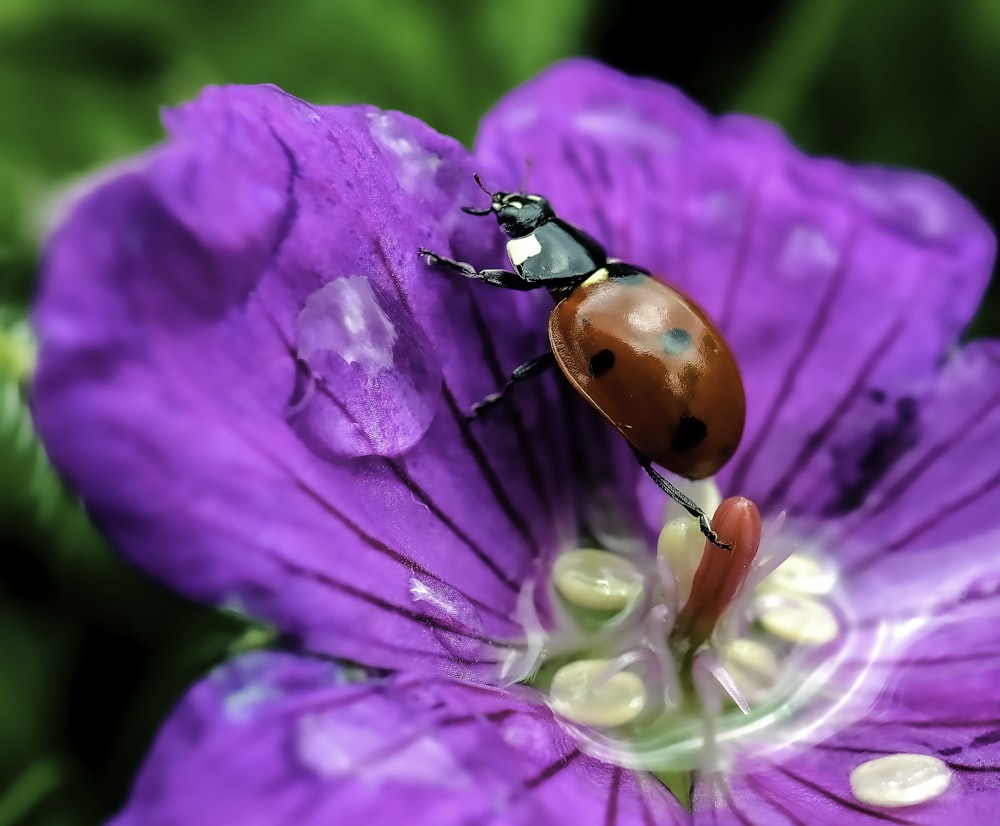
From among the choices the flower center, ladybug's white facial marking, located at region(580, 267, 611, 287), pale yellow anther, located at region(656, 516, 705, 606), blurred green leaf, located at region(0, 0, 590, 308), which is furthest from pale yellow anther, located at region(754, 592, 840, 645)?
blurred green leaf, located at region(0, 0, 590, 308)

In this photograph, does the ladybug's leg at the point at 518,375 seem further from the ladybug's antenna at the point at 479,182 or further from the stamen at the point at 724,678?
the stamen at the point at 724,678

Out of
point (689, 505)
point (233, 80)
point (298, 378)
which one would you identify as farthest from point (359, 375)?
point (233, 80)

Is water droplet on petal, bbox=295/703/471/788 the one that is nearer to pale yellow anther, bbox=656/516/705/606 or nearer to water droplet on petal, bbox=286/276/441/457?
water droplet on petal, bbox=286/276/441/457

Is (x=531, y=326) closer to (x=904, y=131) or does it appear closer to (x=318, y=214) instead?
(x=318, y=214)

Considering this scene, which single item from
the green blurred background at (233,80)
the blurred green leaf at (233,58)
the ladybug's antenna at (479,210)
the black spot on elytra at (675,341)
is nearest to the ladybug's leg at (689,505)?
the black spot on elytra at (675,341)

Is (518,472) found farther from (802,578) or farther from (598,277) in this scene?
(802,578)
